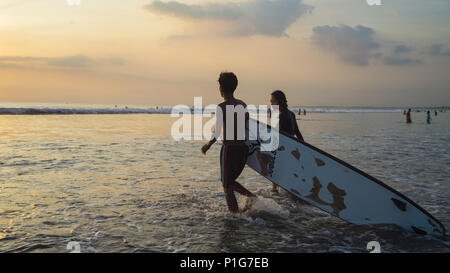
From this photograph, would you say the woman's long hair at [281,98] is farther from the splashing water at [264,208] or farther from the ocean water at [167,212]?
the splashing water at [264,208]

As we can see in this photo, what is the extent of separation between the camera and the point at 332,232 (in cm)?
432

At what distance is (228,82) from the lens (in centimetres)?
452

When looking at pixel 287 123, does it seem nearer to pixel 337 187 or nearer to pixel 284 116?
pixel 284 116

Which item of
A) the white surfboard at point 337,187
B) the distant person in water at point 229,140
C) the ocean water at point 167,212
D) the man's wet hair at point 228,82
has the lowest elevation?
the ocean water at point 167,212

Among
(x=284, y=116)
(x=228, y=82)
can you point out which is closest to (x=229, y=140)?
(x=228, y=82)

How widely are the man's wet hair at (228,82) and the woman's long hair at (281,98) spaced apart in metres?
1.72

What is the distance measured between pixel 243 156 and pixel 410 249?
2.33m

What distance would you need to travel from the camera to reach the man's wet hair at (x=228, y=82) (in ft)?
14.8

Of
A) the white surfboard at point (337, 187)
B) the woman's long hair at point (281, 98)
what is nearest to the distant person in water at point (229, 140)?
the white surfboard at point (337, 187)

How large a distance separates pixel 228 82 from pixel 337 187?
2.13m

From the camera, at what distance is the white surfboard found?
13.8 ft

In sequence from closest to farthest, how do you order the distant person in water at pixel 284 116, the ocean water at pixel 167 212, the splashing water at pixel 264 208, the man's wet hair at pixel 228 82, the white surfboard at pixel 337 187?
1. the ocean water at pixel 167 212
2. the white surfboard at pixel 337 187
3. the man's wet hair at pixel 228 82
4. the splashing water at pixel 264 208
5. the distant person in water at pixel 284 116
